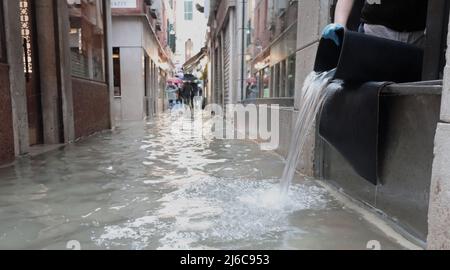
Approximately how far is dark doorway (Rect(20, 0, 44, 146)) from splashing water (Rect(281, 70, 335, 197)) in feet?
17.5

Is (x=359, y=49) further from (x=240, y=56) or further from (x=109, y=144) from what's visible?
(x=240, y=56)

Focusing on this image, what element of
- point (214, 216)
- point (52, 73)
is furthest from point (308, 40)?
point (52, 73)

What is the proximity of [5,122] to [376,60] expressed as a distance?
16.3ft

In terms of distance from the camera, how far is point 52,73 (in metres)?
7.41

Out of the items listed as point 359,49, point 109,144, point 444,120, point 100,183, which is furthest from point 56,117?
point 444,120

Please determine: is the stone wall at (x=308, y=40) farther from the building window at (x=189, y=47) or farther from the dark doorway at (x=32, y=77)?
the building window at (x=189, y=47)

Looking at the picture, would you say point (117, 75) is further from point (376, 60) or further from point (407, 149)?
point (407, 149)

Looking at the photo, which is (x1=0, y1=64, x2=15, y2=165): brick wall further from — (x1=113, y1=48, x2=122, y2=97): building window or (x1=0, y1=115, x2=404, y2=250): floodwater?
(x1=113, y1=48, x2=122, y2=97): building window

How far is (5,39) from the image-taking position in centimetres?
542


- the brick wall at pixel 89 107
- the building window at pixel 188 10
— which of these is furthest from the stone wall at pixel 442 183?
the building window at pixel 188 10

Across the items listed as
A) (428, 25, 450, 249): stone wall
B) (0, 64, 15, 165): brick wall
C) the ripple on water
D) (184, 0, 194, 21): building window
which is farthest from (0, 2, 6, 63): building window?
(184, 0, 194, 21): building window

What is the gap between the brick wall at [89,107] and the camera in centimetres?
847

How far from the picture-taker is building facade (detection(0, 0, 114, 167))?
18.1 feet
